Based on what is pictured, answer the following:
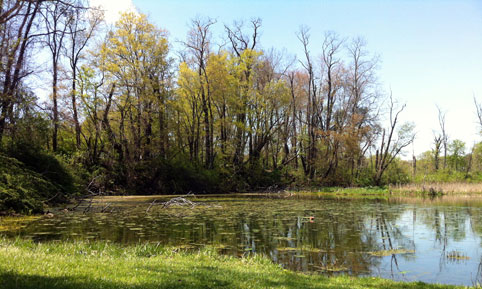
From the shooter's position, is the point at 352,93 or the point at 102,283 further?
the point at 352,93

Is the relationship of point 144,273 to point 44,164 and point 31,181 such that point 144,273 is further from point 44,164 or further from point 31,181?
point 44,164

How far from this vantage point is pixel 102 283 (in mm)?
5348

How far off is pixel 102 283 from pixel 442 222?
15619 millimetres

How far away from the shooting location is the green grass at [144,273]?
5.37m

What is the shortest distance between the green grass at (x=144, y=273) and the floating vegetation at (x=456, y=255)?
12.0 feet

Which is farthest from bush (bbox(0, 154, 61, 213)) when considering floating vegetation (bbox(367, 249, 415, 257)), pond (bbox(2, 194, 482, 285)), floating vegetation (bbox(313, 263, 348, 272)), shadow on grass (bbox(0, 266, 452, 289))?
floating vegetation (bbox(367, 249, 415, 257))

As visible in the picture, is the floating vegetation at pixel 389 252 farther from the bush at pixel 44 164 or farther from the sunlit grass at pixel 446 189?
the sunlit grass at pixel 446 189

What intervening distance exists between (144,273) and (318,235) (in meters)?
8.02

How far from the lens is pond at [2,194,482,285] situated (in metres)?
9.20

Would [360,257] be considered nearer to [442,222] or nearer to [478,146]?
[442,222]

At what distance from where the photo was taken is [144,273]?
6262 millimetres

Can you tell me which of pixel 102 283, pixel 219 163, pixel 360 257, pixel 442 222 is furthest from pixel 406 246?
pixel 219 163

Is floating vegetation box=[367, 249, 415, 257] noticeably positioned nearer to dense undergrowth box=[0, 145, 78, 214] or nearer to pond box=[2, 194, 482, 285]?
pond box=[2, 194, 482, 285]

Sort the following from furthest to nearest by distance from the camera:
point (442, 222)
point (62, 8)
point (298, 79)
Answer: point (298, 79), point (442, 222), point (62, 8)
